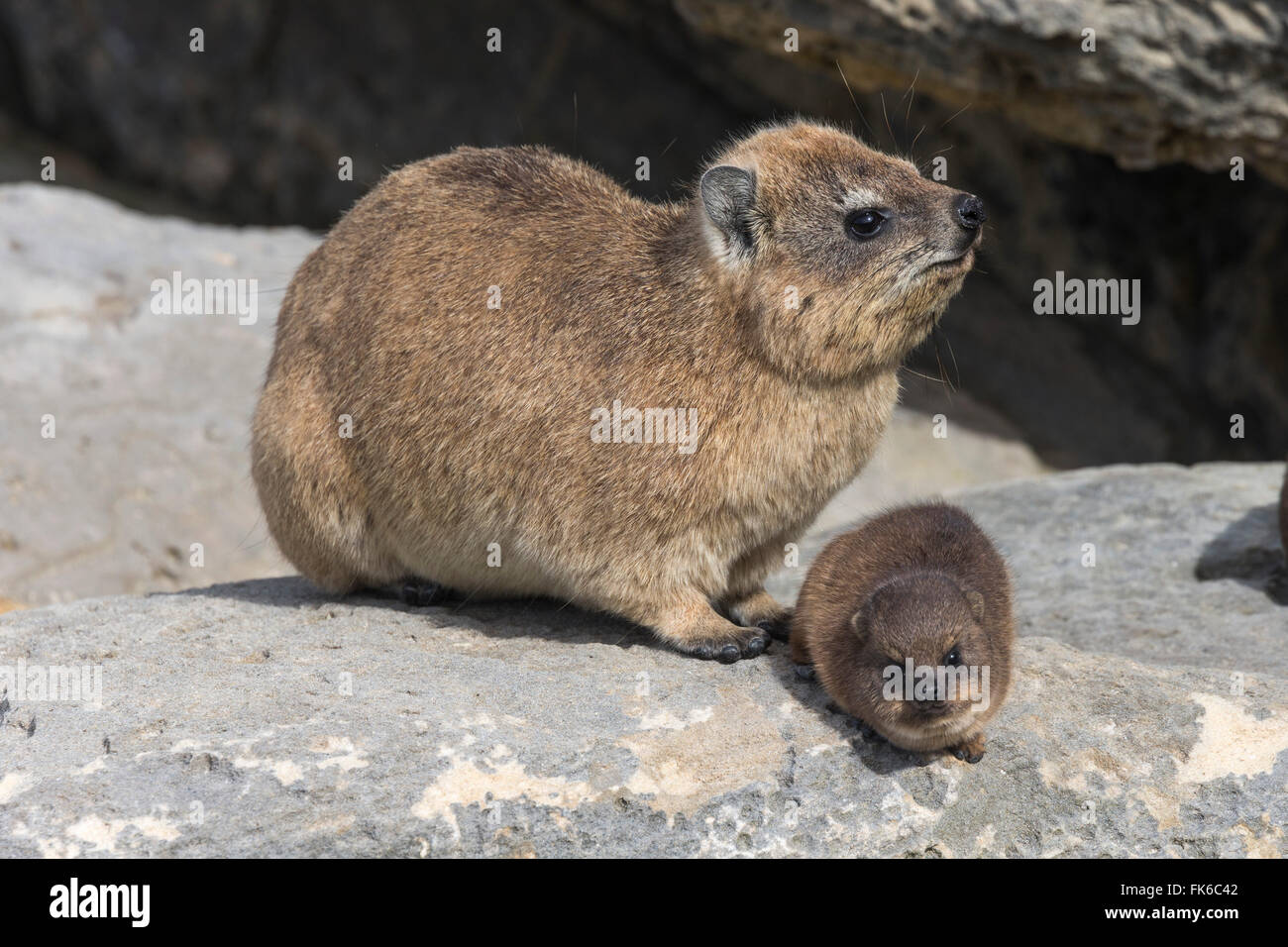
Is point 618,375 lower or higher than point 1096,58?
lower

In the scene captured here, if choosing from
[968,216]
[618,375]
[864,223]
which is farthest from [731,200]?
[968,216]

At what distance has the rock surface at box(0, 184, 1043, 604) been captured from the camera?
10.3 metres

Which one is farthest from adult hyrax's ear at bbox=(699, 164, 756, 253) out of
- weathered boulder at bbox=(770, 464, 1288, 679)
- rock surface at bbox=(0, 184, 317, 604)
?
rock surface at bbox=(0, 184, 317, 604)

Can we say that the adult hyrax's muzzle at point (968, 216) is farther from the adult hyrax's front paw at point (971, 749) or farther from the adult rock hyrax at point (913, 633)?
the adult hyrax's front paw at point (971, 749)

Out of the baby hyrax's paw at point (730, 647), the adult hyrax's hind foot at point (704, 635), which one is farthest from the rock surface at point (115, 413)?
the baby hyrax's paw at point (730, 647)

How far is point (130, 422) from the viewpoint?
11023mm

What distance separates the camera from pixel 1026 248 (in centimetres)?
1419

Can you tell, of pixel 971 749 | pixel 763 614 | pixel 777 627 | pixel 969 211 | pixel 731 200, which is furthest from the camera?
pixel 763 614

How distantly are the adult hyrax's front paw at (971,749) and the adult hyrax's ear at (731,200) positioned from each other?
2442 millimetres

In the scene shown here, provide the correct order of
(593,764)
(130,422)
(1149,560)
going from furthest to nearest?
(130,422) < (1149,560) < (593,764)

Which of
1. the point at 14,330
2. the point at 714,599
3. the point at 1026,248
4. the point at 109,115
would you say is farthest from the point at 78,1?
the point at 714,599

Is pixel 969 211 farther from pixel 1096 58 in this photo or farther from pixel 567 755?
pixel 1096 58

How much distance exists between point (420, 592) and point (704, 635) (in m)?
1.80
